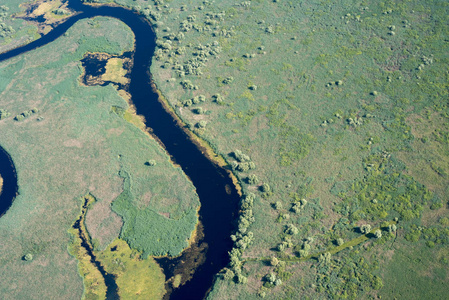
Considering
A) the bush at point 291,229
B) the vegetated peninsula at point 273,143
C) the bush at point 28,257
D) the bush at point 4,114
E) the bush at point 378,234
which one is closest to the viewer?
the vegetated peninsula at point 273,143

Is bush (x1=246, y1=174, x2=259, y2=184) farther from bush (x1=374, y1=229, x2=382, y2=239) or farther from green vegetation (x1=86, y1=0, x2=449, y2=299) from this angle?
bush (x1=374, y1=229, x2=382, y2=239)

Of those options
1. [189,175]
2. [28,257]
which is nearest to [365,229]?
[189,175]

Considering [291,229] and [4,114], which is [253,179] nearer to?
[291,229]

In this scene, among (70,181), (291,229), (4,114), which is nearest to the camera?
(291,229)

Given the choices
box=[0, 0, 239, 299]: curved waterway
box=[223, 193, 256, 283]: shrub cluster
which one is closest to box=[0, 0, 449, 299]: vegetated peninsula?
box=[223, 193, 256, 283]: shrub cluster

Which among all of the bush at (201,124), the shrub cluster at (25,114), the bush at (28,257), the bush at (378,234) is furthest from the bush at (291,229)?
the shrub cluster at (25,114)

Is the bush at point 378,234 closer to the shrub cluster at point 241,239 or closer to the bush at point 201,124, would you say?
the shrub cluster at point 241,239
